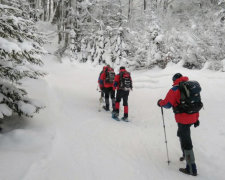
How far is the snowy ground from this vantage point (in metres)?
4.51

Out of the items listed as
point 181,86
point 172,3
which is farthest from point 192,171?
point 172,3

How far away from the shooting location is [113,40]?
22500mm

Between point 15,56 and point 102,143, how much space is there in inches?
118

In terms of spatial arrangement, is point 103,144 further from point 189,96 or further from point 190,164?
point 189,96

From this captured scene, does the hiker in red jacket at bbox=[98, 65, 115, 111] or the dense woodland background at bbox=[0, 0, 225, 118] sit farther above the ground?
the dense woodland background at bbox=[0, 0, 225, 118]

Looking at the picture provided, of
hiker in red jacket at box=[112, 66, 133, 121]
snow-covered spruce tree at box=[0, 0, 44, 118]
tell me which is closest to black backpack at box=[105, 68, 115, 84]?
hiker in red jacket at box=[112, 66, 133, 121]

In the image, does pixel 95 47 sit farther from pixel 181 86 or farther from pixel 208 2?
pixel 181 86

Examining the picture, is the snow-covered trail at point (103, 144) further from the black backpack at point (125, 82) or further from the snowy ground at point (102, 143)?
the black backpack at point (125, 82)

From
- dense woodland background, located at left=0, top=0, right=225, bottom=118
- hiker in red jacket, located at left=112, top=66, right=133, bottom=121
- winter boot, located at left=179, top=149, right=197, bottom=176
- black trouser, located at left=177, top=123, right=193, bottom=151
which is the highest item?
dense woodland background, located at left=0, top=0, right=225, bottom=118

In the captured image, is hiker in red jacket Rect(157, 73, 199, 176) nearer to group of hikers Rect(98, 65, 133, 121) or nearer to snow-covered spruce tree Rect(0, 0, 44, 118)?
snow-covered spruce tree Rect(0, 0, 44, 118)

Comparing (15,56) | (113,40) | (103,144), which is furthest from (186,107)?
(113,40)

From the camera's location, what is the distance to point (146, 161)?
218 inches

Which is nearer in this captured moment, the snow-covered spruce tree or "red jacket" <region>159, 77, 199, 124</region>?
the snow-covered spruce tree

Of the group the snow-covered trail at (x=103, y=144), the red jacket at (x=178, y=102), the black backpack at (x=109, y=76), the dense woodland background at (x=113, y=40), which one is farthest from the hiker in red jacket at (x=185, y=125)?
the black backpack at (x=109, y=76)
